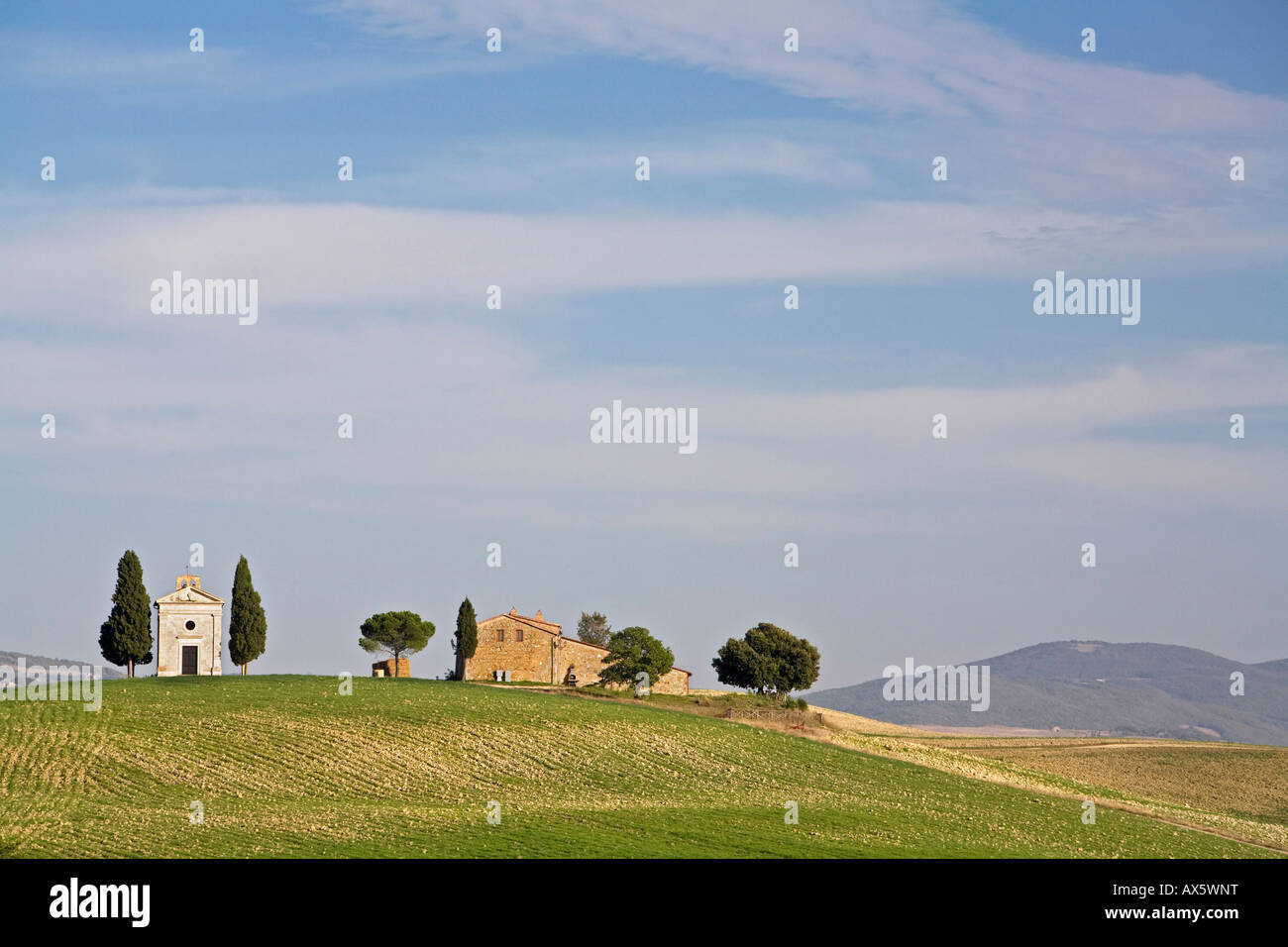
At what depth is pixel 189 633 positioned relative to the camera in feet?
296

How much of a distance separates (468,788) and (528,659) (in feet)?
194

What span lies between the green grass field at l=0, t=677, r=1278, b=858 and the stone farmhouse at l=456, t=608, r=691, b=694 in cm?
3131

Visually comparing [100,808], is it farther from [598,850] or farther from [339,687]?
[339,687]

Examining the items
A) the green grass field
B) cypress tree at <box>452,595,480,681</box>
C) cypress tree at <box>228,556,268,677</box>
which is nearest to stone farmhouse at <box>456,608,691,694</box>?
cypress tree at <box>452,595,480,681</box>

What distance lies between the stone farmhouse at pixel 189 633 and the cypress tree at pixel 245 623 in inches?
46.0

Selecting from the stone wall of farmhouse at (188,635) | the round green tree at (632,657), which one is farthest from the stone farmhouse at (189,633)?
the round green tree at (632,657)

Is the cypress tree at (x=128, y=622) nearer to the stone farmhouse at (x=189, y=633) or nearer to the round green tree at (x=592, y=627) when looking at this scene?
the stone farmhouse at (x=189, y=633)

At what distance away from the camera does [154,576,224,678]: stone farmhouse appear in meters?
89.6

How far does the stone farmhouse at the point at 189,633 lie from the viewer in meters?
89.6

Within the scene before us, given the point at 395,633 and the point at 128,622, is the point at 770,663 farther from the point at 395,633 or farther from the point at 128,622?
the point at 128,622

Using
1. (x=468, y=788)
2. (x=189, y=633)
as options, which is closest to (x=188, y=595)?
(x=189, y=633)

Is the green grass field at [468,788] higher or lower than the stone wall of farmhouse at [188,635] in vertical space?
lower

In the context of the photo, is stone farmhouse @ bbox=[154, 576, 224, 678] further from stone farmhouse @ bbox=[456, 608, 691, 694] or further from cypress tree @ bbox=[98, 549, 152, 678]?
stone farmhouse @ bbox=[456, 608, 691, 694]
